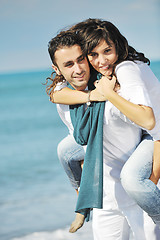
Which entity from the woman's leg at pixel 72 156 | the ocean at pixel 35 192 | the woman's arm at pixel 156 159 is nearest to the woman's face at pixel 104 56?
the woman's arm at pixel 156 159

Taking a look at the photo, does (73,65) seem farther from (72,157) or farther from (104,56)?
(72,157)

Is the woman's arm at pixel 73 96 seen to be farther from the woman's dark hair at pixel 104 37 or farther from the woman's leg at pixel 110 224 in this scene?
the woman's leg at pixel 110 224

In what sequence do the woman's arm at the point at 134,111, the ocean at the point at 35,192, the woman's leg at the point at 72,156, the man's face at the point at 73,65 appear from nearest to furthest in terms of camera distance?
the woman's arm at the point at 134,111
the man's face at the point at 73,65
the woman's leg at the point at 72,156
the ocean at the point at 35,192

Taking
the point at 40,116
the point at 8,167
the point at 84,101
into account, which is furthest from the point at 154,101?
the point at 40,116

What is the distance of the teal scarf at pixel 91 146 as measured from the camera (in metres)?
2.35

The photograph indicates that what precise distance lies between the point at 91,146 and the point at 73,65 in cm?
47

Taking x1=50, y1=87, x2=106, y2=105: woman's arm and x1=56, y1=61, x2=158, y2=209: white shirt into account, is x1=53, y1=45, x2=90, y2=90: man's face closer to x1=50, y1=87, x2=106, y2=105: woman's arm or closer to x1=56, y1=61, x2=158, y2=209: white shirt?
x1=50, y1=87, x2=106, y2=105: woman's arm

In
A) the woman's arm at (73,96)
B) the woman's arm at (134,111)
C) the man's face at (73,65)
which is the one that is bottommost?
the woman's arm at (134,111)

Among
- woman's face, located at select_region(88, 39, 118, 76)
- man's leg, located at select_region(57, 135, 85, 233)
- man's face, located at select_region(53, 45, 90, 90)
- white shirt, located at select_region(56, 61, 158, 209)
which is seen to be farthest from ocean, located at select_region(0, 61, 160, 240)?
woman's face, located at select_region(88, 39, 118, 76)

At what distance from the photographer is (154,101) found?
229 centimetres

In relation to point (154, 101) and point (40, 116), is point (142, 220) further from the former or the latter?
point (40, 116)

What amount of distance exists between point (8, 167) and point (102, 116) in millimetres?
5863

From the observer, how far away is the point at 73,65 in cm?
236

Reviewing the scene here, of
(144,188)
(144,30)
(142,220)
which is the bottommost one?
(142,220)
